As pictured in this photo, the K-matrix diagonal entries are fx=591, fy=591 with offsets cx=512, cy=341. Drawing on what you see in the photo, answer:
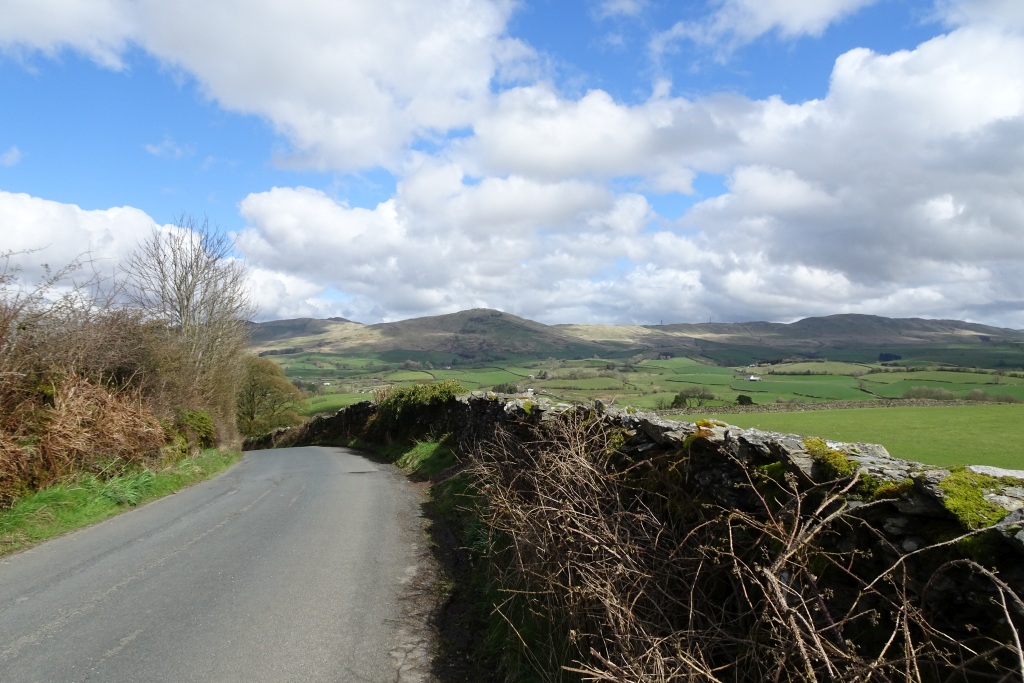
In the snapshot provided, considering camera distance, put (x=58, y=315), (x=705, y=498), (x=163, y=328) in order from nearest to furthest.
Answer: (x=705, y=498) → (x=58, y=315) → (x=163, y=328)

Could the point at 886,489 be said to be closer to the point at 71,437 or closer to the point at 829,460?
the point at 829,460

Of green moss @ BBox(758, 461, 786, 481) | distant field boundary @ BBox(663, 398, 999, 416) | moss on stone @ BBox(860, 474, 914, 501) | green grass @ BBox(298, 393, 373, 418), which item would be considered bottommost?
green grass @ BBox(298, 393, 373, 418)

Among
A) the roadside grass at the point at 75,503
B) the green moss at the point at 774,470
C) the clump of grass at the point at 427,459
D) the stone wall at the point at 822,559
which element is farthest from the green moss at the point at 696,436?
the clump of grass at the point at 427,459

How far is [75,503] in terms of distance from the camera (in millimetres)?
10984

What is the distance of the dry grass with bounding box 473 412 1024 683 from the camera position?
9.71ft

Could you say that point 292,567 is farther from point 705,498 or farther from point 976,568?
point 976,568

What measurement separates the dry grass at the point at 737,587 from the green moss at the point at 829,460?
8 centimetres

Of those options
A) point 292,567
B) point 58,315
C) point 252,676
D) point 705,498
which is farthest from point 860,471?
point 58,315

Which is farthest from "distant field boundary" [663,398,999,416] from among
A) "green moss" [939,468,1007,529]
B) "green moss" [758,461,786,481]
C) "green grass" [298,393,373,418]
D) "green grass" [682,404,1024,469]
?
"green grass" [298,393,373,418]

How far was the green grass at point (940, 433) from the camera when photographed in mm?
9070

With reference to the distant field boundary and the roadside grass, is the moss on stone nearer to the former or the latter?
the roadside grass

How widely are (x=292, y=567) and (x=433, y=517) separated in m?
4.05

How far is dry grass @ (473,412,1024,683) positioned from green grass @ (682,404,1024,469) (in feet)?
16.8

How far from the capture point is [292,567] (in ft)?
26.5
